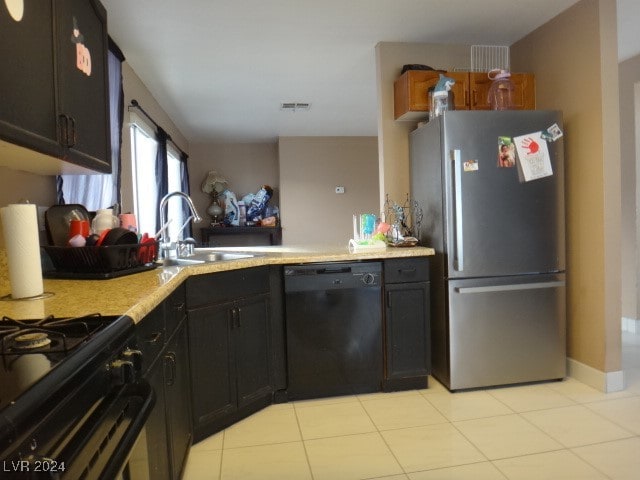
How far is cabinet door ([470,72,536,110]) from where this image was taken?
114 inches

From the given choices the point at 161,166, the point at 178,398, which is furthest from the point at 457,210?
the point at 161,166

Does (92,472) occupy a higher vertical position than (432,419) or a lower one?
higher

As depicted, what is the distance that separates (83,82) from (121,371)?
1.29 metres

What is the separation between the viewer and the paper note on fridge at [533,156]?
2523 millimetres

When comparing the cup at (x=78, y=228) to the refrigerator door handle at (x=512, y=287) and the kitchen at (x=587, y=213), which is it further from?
the kitchen at (x=587, y=213)

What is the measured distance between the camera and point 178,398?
1.73 meters

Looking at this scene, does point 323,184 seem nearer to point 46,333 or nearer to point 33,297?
point 33,297

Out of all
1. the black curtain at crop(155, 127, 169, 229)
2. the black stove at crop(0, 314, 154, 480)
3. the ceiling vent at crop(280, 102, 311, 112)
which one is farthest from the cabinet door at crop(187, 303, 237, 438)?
the ceiling vent at crop(280, 102, 311, 112)

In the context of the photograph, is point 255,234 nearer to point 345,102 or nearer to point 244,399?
point 345,102

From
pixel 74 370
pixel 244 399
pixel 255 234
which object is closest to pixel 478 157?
pixel 244 399

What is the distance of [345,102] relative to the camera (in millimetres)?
4555

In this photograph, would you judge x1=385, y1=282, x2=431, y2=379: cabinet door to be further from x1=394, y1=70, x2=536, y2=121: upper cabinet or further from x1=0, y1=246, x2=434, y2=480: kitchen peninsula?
x1=394, y1=70, x2=536, y2=121: upper cabinet

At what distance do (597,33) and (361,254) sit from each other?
1850 mm

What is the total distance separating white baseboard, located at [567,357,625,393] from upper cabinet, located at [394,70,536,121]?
178 centimetres
